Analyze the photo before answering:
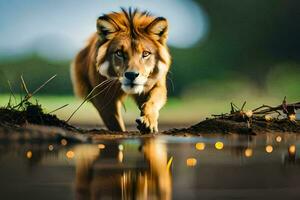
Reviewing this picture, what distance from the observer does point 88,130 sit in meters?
7.27

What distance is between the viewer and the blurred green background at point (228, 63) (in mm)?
8258

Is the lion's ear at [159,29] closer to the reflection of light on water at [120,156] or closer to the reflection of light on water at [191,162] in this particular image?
the reflection of light on water at [120,156]

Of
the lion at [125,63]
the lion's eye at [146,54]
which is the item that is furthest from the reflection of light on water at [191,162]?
the lion's eye at [146,54]

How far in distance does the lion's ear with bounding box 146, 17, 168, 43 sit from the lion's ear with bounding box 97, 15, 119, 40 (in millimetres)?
330

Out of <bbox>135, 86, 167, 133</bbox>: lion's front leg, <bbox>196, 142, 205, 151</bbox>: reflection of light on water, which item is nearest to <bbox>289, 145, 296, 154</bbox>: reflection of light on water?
<bbox>196, 142, 205, 151</bbox>: reflection of light on water

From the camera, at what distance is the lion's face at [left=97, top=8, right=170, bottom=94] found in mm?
7160

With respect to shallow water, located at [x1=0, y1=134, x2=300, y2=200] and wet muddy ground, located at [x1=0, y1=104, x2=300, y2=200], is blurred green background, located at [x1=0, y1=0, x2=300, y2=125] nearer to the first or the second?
wet muddy ground, located at [x1=0, y1=104, x2=300, y2=200]

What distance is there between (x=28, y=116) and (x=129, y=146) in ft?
4.28

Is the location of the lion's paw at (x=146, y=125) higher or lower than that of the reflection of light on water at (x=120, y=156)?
higher

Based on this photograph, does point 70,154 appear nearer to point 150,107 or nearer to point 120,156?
point 120,156

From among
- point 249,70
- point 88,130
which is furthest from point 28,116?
point 249,70

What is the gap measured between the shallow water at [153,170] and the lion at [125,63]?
2.49 ft

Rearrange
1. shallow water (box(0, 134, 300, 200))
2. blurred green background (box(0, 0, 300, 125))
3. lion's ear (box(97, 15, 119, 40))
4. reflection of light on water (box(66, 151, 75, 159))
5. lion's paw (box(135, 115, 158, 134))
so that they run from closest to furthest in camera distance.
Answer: shallow water (box(0, 134, 300, 200)) < reflection of light on water (box(66, 151, 75, 159)) < lion's paw (box(135, 115, 158, 134)) < lion's ear (box(97, 15, 119, 40)) < blurred green background (box(0, 0, 300, 125))

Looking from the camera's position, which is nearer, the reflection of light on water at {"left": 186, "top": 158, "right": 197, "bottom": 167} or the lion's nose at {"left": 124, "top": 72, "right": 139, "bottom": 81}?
the reflection of light on water at {"left": 186, "top": 158, "right": 197, "bottom": 167}
